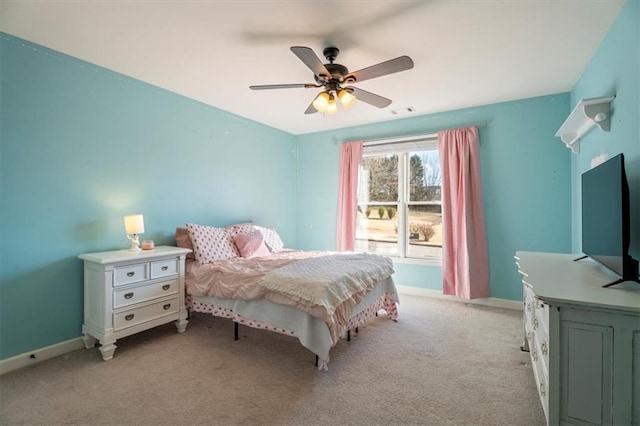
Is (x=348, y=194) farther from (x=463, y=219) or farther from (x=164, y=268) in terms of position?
(x=164, y=268)

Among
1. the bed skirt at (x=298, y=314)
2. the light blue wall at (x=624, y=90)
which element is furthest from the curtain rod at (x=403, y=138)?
the bed skirt at (x=298, y=314)

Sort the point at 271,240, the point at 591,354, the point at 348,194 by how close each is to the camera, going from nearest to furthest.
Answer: the point at 591,354 < the point at 271,240 < the point at 348,194

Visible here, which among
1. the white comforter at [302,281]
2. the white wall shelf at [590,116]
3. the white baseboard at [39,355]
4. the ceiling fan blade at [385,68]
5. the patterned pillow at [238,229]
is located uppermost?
the ceiling fan blade at [385,68]

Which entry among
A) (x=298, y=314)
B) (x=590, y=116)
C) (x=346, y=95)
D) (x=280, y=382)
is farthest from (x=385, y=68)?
(x=280, y=382)

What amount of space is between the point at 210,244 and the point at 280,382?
5.67 feet

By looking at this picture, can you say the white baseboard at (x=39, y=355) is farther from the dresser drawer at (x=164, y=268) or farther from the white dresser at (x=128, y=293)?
the dresser drawer at (x=164, y=268)

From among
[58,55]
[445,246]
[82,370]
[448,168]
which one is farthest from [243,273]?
[448,168]

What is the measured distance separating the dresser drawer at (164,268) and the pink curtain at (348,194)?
2.54m

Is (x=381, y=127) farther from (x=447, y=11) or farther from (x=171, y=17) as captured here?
(x=171, y=17)

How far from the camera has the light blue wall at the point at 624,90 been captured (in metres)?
1.77

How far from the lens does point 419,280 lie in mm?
4250

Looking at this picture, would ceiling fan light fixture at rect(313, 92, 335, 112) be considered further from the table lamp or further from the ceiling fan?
the table lamp

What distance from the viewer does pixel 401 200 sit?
447 cm

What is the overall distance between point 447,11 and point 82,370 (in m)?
3.73
